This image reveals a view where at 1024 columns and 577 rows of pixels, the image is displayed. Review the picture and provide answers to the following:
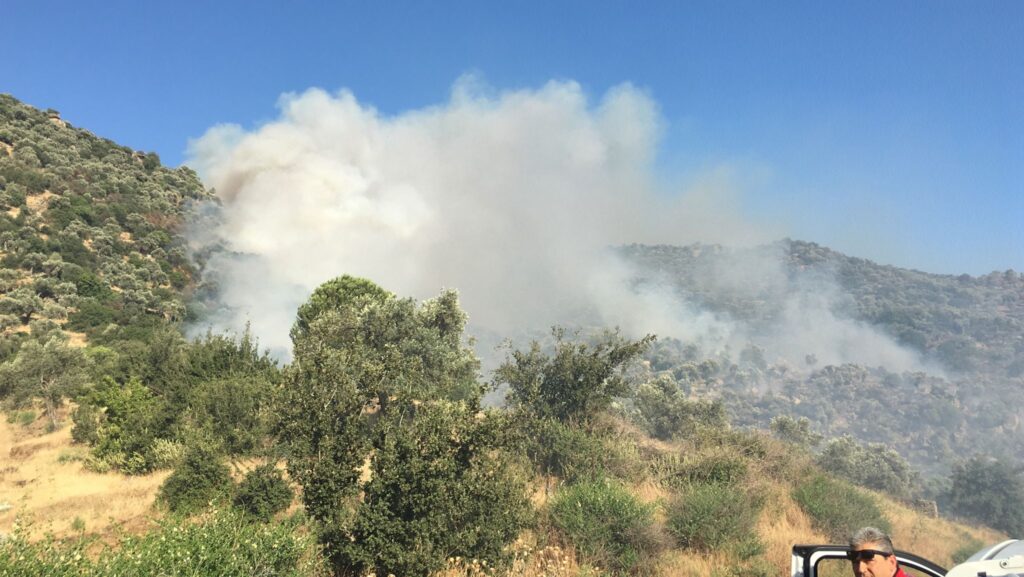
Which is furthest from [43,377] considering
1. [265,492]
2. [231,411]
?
[265,492]

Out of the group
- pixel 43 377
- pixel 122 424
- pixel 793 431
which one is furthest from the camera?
pixel 793 431

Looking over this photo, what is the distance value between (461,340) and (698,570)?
2461 centimetres

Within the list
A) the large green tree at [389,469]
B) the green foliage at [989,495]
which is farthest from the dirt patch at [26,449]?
the green foliage at [989,495]

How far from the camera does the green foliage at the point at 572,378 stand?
69.1 ft

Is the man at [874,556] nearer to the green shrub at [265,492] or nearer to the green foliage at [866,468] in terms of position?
the green shrub at [265,492]

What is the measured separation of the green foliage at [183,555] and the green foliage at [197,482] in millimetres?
7239

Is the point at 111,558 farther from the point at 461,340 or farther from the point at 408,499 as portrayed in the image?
the point at 461,340

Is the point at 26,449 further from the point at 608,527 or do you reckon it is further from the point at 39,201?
the point at 39,201

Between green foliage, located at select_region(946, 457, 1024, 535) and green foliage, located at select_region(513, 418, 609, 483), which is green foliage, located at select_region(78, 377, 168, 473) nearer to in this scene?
green foliage, located at select_region(513, 418, 609, 483)

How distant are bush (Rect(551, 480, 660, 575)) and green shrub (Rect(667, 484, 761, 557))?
47.6 inches

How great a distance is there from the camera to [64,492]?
16.3 meters

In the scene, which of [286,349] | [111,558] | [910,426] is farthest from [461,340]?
[910,426]

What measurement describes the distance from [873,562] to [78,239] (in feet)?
274

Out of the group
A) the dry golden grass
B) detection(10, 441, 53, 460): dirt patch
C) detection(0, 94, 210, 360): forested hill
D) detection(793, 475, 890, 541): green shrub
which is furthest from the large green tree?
detection(0, 94, 210, 360): forested hill
